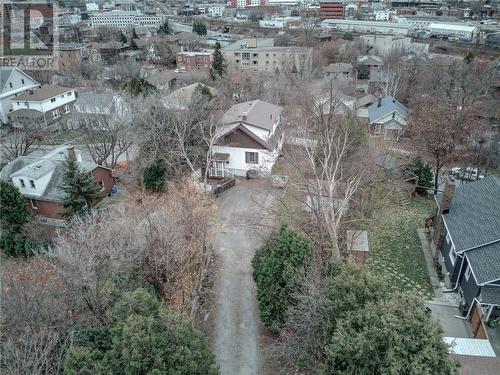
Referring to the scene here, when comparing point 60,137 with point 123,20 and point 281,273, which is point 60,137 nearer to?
point 281,273

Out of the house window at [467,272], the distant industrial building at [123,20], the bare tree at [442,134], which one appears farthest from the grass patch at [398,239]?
the distant industrial building at [123,20]

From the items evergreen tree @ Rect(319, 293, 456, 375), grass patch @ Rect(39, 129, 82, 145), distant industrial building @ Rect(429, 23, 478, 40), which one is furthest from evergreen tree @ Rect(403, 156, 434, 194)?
distant industrial building @ Rect(429, 23, 478, 40)

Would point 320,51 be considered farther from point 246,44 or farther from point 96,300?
point 96,300

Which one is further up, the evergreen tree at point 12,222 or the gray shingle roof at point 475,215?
the gray shingle roof at point 475,215

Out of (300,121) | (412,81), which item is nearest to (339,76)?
(412,81)

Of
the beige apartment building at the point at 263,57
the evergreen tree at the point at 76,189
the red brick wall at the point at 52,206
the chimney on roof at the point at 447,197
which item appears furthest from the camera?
the beige apartment building at the point at 263,57

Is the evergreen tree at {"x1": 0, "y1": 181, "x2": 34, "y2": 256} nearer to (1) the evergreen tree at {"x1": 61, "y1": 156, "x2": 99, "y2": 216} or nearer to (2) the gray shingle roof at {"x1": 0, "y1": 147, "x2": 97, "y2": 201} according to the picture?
(2) the gray shingle roof at {"x1": 0, "y1": 147, "x2": 97, "y2": 201}

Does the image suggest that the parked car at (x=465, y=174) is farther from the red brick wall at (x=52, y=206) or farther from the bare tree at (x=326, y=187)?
the red brick wall at (x=52, y=206)

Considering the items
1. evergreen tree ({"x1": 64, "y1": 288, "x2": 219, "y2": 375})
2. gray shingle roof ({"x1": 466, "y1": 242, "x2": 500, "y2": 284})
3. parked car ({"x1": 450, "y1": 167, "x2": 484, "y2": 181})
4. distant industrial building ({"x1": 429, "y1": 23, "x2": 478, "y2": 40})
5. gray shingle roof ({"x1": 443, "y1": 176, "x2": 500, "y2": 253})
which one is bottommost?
parked car ({"x1": 450, "y1": 167, "x2": 484, "y2": 181})
